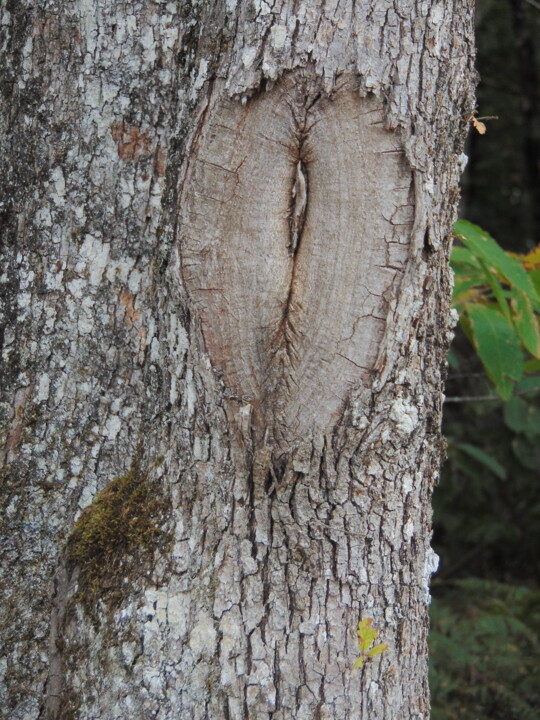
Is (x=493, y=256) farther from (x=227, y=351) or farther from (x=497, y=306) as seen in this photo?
(x=227, y=351)

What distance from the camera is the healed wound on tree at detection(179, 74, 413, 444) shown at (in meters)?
1.47

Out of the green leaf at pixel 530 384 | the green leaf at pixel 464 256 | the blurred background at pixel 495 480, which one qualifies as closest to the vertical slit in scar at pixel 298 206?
the green leaf at pixel 464 256

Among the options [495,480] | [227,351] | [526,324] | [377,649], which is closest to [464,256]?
[526,324]

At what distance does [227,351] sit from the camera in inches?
60.2

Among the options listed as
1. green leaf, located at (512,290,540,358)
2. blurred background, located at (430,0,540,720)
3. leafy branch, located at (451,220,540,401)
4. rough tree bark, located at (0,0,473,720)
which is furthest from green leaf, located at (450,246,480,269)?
rough tree bark, located at (0,0,473,720)

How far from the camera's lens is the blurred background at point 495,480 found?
12.3 ft

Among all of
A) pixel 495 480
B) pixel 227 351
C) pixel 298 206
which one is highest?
pixel 298 206

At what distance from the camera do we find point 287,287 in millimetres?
1526

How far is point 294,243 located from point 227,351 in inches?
12.0

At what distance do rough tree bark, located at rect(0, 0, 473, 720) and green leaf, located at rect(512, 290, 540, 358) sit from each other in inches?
35.7

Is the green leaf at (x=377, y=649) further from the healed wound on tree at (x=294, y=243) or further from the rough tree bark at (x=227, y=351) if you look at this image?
the healed wound on tree at (x=294, y=243)

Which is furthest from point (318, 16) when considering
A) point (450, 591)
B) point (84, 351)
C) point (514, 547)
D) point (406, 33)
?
point (514, 547)

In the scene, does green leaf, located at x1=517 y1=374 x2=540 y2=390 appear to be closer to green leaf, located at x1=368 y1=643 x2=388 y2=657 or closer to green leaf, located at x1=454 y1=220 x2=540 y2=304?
green leaf, located at x1=454 y1=220 x2=540 y2=304

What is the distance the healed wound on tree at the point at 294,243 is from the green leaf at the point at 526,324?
1.11 m
